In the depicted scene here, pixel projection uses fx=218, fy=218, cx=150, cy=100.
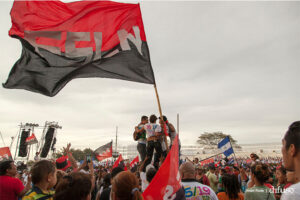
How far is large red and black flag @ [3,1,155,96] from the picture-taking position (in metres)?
4.83

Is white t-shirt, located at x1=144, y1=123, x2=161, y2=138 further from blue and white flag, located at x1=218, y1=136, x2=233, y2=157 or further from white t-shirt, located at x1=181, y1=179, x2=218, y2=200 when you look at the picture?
blue and white flag, located at x1=218, y1=136, x2=233, y2=157

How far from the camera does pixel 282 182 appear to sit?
483 centimetres

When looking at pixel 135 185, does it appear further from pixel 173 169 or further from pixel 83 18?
pixel 83 18

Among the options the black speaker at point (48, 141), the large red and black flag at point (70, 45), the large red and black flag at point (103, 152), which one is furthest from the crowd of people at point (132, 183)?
the black speaker at point (48, 141)

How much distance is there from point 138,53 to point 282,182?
4.30m

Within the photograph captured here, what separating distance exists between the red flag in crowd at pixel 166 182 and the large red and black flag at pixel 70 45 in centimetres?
237

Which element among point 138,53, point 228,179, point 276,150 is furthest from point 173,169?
point 276,150

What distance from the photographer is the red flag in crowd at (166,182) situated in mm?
2558

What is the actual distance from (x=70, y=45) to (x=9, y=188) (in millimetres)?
3129

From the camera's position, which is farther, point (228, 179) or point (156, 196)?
point (228, 179)

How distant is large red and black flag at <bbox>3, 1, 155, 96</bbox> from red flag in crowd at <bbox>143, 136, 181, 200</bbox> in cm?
237

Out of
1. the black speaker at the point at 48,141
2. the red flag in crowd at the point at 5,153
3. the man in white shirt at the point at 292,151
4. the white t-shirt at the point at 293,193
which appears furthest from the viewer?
the black speaker at the point at 48,141

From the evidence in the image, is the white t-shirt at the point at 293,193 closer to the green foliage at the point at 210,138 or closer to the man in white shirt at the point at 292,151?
the man in white shirt at the point at 292,151

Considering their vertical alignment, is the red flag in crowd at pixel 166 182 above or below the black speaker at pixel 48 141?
above
